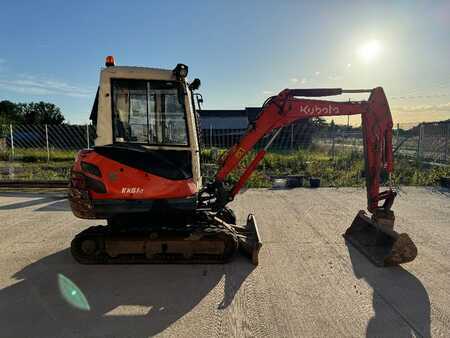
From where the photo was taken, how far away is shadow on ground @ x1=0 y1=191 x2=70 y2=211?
22.4ft

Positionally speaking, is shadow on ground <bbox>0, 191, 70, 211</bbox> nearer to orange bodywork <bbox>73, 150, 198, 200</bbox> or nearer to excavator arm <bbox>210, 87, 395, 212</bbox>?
orange bodywork <bbox>73, 150, 198, 200</bbox>

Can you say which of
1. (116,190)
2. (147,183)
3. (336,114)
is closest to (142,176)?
(147,183)

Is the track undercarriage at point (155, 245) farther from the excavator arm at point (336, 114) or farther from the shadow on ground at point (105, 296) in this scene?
the excavator arm at point (336, 114)

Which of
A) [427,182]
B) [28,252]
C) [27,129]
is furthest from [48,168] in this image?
[427,182]

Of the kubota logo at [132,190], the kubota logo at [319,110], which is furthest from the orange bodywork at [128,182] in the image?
the kubota logo at [319,110]

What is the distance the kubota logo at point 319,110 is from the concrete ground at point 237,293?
2.06 metres

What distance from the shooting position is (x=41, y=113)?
6562 centimetres

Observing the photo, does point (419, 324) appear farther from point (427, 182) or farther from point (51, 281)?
point (427, 182)

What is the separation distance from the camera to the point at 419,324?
107 inches

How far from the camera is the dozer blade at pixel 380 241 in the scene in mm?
3801

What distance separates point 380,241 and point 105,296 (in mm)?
3797

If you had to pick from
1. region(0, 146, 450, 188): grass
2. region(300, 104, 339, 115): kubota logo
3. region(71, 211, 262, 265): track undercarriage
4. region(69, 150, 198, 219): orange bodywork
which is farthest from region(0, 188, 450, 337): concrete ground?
region(0, 146, 450, 188): grass

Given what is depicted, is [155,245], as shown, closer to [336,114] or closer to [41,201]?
[336,114]

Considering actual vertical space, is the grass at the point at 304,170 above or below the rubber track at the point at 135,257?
above
